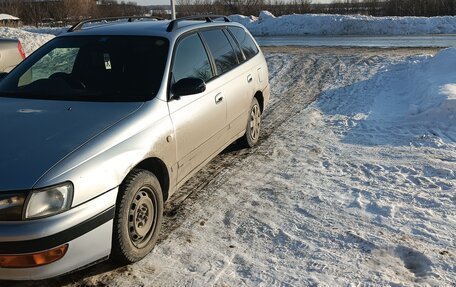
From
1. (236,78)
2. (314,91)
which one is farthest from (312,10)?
(236,78)

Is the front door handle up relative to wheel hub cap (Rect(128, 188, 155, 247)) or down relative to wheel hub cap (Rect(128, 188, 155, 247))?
up

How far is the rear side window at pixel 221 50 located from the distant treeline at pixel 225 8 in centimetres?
2934

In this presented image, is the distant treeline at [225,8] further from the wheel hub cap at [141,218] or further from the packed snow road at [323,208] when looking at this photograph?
the wheel hub cap at [141,218]

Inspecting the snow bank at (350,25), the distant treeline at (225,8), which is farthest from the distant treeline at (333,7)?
the snow bank at (350,25)

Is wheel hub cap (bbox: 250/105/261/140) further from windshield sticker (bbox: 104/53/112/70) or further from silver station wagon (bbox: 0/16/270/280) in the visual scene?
windshield sticker (bbox: 104/53/112/70)

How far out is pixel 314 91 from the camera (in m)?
9.86

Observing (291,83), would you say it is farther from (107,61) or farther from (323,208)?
(107,61)

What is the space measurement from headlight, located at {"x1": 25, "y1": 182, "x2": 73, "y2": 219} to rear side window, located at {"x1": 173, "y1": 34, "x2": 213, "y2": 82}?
172cm

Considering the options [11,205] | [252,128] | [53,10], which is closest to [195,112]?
[11,205]

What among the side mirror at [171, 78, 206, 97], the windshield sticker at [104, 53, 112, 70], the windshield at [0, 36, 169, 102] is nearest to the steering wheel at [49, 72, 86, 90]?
the windshield at [0, 36, 169, 102]

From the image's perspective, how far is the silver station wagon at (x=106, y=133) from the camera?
111 inches

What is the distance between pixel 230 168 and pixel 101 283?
8.63ft

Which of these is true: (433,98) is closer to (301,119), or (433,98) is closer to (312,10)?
(301,119)

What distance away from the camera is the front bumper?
2744mm
